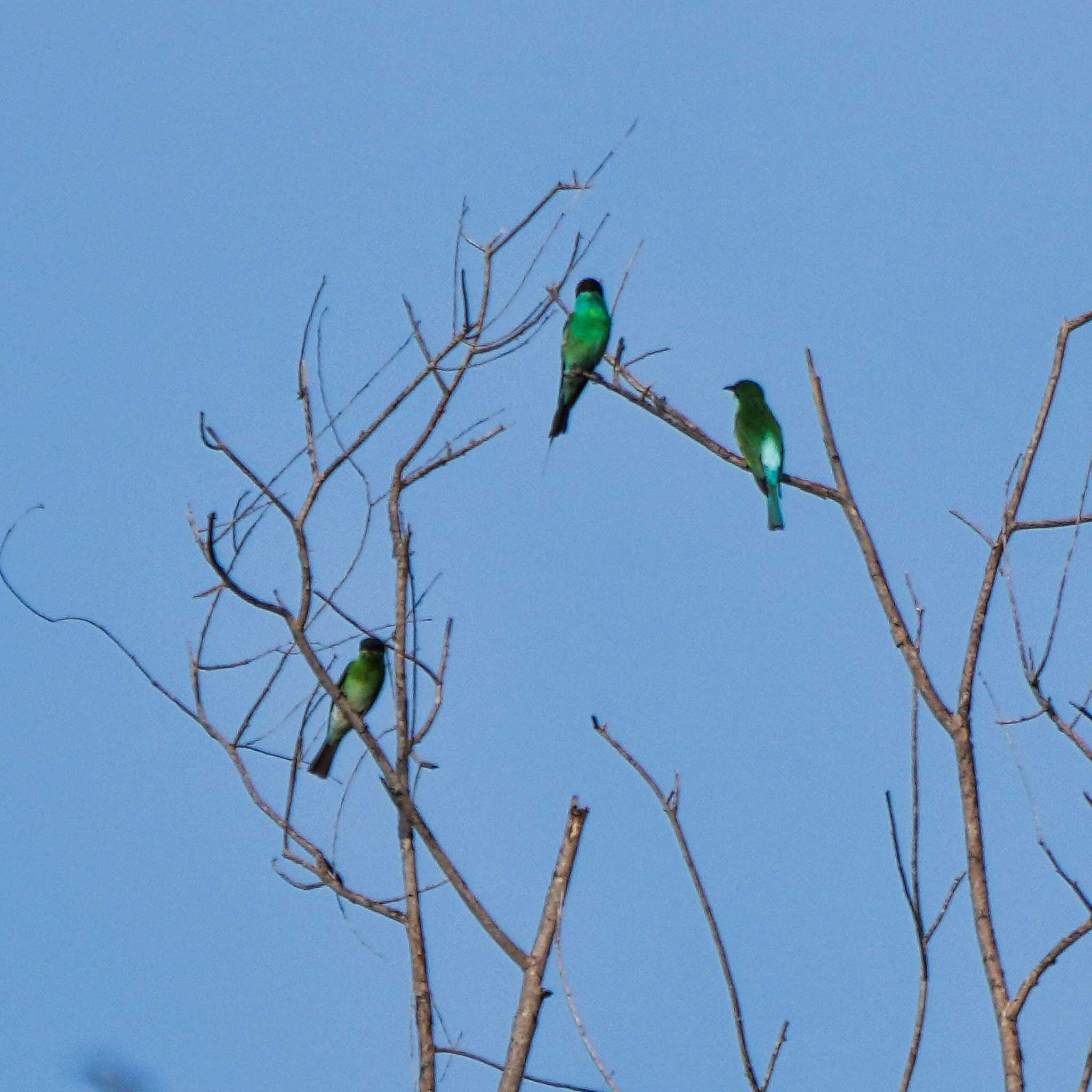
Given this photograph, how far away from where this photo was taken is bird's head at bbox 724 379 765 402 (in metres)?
8.55

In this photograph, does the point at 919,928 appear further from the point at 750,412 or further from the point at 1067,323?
the point at 750,412

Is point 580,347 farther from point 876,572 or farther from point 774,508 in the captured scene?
point 876,572

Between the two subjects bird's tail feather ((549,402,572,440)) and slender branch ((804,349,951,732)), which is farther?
bird's tail feather ((549,402,572,440))

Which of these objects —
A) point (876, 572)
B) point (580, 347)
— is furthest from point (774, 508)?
point (876, 572)

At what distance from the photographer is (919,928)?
281cm

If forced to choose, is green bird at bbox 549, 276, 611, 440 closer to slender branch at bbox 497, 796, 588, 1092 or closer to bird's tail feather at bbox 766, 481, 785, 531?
bird's tail feather at bbox 766, 481, 785, 531

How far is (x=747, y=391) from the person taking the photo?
877 centimetres

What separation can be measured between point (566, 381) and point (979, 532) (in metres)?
5.99

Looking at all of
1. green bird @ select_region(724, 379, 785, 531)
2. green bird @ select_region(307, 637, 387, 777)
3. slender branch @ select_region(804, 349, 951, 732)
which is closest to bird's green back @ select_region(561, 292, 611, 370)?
green bird @ select_region(724, 379, 785, 531)

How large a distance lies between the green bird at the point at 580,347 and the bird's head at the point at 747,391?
762 millimetres

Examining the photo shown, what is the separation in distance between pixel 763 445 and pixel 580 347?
1.85 m

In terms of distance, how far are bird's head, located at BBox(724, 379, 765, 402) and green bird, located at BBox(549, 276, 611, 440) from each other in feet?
2.50

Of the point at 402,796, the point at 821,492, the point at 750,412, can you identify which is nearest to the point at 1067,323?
the point at 821,492

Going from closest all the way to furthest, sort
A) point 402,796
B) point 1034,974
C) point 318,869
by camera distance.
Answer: point 1034,974, point 402,796, point 318,869
